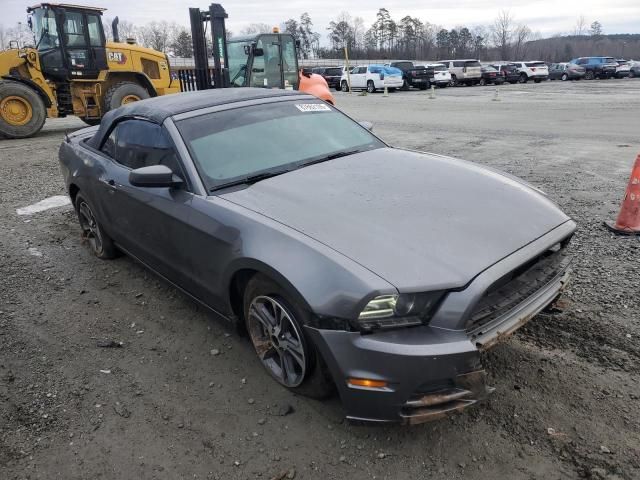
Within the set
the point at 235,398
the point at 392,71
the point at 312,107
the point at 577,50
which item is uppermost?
the point at 577,50

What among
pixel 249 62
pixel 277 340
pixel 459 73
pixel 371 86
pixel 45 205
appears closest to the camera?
pixel 277 340

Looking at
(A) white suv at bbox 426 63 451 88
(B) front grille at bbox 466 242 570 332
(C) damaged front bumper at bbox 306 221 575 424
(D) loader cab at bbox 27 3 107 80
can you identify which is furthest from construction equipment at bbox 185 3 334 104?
(A) white suv at bbox 426 63 451 88

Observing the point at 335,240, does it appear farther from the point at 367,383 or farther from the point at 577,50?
the point at 577,50

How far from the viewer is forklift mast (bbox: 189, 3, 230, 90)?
40.6 ft

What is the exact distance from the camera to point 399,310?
2.21 meters

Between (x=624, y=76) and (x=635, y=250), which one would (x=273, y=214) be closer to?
(x=635, y=250)

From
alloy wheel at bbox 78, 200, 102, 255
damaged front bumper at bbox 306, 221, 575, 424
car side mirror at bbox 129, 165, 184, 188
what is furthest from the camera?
alloy wheel at bbox 78, 200, 102, 255

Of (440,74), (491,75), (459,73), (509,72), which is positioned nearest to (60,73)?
(440,74)

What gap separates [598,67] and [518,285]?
43.2 metres

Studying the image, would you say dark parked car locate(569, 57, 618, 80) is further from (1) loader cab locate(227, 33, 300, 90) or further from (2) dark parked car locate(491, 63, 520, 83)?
(1) loader cab locate(227, 33, 300, 90)

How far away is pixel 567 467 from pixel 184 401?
198cm

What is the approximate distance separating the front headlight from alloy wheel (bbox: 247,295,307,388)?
47 cm

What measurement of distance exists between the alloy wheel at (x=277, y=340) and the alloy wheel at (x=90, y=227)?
2525 millimetres

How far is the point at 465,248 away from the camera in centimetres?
240
